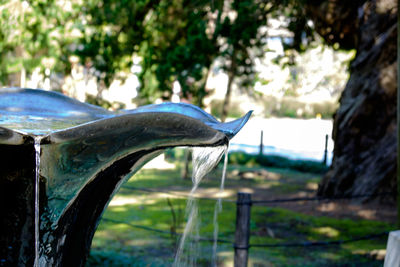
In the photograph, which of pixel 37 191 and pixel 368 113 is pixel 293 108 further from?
pixel 37 191

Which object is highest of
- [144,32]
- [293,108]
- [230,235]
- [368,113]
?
[144,32]

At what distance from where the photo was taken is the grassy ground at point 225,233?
5.07m

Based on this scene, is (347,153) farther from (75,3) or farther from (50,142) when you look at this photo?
(50,142)

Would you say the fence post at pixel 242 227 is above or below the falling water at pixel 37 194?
below

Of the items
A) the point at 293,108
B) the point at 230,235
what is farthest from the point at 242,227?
the point at 293,108

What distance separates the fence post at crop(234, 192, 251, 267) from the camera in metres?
3.83

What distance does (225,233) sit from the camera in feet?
20.3

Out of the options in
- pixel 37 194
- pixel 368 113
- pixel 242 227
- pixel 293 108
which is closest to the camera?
pixel 37 194

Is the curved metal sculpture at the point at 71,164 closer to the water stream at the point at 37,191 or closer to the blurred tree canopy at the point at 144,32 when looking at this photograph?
the water stream at the point at 37,191

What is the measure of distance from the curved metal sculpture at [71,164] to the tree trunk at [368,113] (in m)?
5.78

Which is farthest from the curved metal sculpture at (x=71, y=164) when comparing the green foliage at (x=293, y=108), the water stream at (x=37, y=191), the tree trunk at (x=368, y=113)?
the green foliage at (x=293, y=108)

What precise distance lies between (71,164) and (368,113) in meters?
6.67

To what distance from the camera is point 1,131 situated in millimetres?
1815

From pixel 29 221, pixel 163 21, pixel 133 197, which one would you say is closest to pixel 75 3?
pixel 163 21
